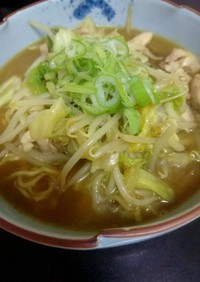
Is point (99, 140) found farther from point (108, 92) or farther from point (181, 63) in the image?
point (181, 63)

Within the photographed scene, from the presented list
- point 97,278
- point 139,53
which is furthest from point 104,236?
point 139,53

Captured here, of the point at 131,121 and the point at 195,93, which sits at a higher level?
the point at 131,121

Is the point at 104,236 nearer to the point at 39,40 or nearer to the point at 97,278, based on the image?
the point at 97,278

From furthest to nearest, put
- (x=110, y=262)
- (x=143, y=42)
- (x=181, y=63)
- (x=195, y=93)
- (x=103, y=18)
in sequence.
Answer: (x=103, y=18) → (x=143, y=42) → (x=181, y=63) → (x=195, y=93) → (x=110, y=262)

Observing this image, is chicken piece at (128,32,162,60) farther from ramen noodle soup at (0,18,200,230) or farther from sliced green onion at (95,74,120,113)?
sliced green onion at (95,74,120,113)

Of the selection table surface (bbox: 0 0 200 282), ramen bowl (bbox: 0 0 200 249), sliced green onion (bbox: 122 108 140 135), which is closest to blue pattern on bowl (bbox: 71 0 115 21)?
ramen bowl (bbox: 0 0 200 249)

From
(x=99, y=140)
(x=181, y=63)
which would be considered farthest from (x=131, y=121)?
(x=181, y=63)

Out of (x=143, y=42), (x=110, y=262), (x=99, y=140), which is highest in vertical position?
(x=99, y=140)
